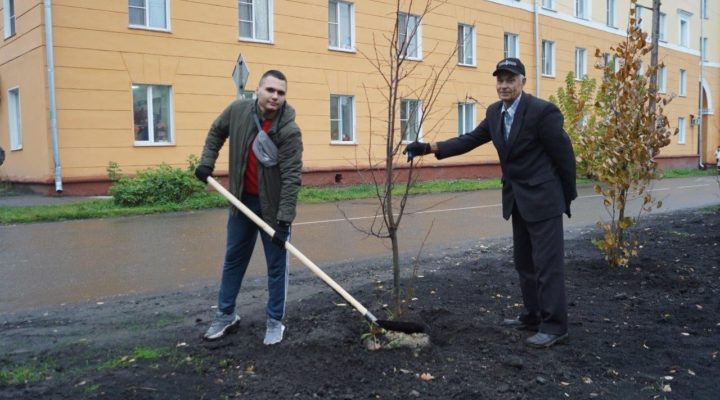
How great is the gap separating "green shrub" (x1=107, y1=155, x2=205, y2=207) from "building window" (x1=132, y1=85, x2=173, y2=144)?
1832 millimetres

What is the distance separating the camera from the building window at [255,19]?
741 inches

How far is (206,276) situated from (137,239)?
10.8 feet

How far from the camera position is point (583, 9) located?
1249 inches

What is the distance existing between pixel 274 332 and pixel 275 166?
1.12 m

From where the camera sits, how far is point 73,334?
4.88 m

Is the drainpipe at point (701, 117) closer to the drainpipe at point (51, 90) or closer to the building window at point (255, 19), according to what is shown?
the building window at point (255, 19)

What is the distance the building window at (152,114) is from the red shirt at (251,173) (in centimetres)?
1337

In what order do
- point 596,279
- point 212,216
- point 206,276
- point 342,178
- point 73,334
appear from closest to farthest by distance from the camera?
point 73,334 < point 596,279 < point 206,276 < point 212,216 < point 342,178

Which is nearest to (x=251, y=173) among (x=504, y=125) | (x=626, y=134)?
(x=504, y=125)

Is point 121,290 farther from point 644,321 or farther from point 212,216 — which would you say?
point 212,216

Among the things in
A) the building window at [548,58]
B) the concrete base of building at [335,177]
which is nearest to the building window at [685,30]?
the building window at [548,58]

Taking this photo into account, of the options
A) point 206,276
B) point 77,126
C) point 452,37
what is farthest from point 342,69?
point 206,276

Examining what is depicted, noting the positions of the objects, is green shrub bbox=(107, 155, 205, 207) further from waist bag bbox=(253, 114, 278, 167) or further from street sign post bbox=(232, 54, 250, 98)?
waist bag bbox=(253, 114, 278, 167)

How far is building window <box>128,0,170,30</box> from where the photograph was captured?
16812 millimetres
